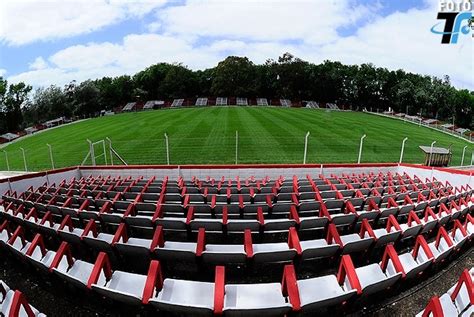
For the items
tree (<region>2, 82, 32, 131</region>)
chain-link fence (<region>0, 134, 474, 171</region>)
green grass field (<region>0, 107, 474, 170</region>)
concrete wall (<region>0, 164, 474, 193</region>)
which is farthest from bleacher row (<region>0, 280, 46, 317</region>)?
tree (<region>2, 82, 32, 131</region>)

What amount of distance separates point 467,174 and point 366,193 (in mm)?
5015

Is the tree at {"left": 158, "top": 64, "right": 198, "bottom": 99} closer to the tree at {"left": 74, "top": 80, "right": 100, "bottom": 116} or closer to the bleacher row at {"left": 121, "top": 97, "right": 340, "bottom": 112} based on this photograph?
the bleacher row at {"left": 121, "top": 97, "right": 340, "bottom": 112}

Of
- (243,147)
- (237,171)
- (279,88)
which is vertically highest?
(279,88)

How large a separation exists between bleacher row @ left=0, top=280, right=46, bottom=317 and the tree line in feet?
236

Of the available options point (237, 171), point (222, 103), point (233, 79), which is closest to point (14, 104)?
point (222, 103)

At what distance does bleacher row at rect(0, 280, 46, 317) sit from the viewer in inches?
94.1

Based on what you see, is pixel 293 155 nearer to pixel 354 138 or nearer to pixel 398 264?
pixel 354 138

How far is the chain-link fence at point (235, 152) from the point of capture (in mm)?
18250

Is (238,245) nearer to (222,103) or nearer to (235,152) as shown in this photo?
(235,152)

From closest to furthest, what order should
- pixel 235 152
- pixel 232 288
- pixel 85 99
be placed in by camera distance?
pixel 232 288 → pixel 235 152 → pixel 85 99

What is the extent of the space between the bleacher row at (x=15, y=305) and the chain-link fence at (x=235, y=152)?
13646 millimetres

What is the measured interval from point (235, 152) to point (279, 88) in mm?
60205

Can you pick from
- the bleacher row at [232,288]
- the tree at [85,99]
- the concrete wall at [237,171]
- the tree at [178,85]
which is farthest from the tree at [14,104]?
the bleacher row at [232,288]

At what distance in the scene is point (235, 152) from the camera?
1997 centimetres
